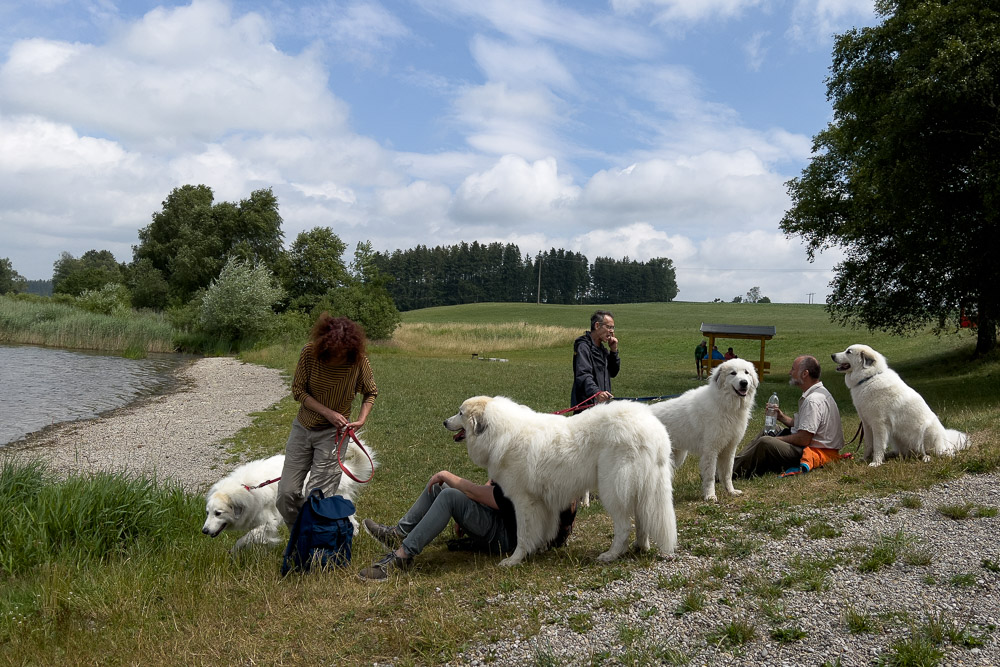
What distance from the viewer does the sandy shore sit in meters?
13.1

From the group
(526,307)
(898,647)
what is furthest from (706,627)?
(526,307)

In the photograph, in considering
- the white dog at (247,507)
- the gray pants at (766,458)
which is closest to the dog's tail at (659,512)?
the white dog at (247,507)

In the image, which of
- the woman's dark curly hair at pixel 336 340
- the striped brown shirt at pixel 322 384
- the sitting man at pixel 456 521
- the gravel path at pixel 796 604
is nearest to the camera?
the gravel path at pixel 796 604

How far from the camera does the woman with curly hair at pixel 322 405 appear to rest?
631 cm

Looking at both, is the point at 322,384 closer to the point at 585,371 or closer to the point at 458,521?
the point at 458,521

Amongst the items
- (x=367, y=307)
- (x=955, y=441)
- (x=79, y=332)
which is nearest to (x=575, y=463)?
(x=955, y=441)

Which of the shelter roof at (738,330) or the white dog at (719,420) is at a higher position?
the shelter roof at (738,330)

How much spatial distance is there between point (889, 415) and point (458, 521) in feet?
18.0

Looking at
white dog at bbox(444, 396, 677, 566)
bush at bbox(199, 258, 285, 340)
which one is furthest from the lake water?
white dog at bbox(444, 396, 677, 566)

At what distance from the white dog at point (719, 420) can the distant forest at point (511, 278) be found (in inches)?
4637

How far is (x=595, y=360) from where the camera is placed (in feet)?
26.9

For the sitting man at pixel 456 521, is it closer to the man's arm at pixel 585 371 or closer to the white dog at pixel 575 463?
the white dog at pixel 575 463

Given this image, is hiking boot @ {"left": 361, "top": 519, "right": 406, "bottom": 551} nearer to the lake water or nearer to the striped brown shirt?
the striped brown shirt

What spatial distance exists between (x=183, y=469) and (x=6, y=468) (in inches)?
176
